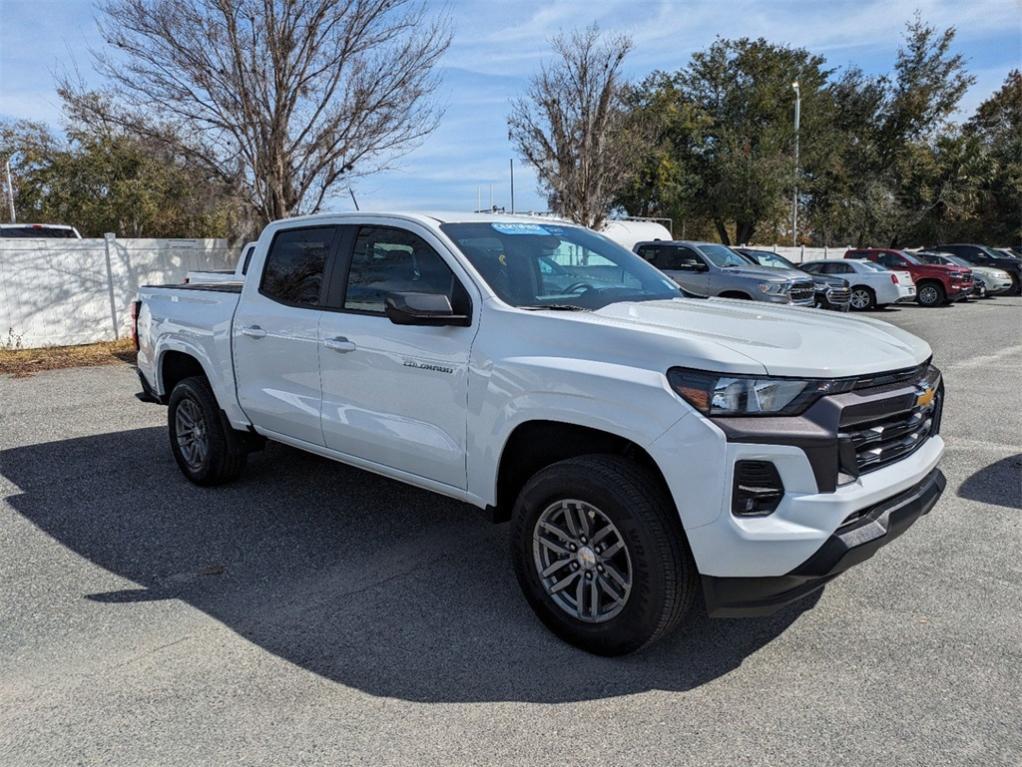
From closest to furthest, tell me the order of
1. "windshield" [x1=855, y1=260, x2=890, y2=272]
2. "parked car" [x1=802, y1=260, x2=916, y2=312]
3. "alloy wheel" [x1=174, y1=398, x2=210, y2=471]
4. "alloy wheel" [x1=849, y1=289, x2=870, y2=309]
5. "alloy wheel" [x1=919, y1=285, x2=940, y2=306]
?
"alloy wheel" [x1=174, y1=398, x2=210, y2=471], "parked car" [x1=802, y1=260, x2=916, y2=312], "windshield" [x1=855, y1=260, x2=890, y2=272], "alloy wheel" [x1=849, y1=289, x2=870, y2=309], "alloy wheel" [x1=919, y1=285, x2=940, y2=306]

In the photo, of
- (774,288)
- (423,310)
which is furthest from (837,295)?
(423,310)

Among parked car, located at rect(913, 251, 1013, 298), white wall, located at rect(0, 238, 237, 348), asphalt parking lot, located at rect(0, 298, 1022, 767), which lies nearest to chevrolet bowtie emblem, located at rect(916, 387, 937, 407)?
asphalt parking lot, located at rect(0, 298, 1022, 767)

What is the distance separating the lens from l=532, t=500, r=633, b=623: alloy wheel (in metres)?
3.35

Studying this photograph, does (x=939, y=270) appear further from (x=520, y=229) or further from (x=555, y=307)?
(x=555, y=307)

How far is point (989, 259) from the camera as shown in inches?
1141

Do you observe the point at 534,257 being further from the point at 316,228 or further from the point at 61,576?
the point at 61,576

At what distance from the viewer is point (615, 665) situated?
11.1 feet

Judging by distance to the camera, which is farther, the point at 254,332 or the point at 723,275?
the point at 723,275

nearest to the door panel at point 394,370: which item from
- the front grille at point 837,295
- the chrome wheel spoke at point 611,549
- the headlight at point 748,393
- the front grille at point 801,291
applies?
the chrome wheel spoke at point 611,549

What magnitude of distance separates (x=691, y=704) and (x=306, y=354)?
2852 mm

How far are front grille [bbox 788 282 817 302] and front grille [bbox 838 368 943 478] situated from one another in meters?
11.7

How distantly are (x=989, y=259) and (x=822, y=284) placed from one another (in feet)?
49.7

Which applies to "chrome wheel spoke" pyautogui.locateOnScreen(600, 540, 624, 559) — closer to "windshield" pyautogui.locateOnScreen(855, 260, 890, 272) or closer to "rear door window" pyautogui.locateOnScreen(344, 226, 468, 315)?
"rear door window" pyautogui.locateOnScreen(344, 226, 468, 315)

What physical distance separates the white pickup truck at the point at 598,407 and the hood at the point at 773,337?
0.04 ft
